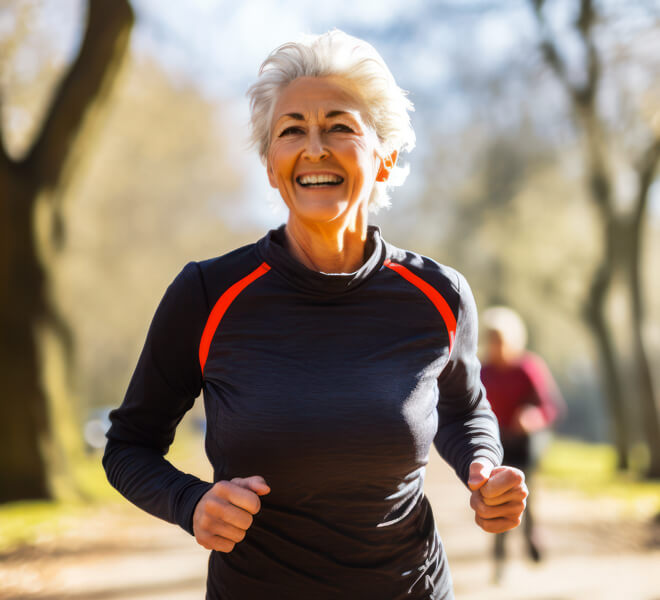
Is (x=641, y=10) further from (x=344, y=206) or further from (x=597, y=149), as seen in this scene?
(x=344, y=206)

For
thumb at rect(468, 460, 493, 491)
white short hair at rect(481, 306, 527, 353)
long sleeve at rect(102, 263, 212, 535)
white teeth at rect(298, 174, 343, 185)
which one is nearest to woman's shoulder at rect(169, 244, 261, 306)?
long sleeve at rect(102, 263, 212, 535)

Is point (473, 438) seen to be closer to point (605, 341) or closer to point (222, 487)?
point (222, 487)

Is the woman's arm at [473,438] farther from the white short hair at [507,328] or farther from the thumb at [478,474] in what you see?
the white short hair at [507,328]

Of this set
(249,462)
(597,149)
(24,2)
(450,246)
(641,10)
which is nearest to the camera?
(249,462)

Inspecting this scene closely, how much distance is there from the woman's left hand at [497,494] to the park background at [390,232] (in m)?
0.99

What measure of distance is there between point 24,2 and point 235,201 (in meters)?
11.6

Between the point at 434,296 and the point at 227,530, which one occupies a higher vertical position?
the point at 434,296

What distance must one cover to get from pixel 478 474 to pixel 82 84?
9.47 m

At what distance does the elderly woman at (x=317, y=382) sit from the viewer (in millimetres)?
1956

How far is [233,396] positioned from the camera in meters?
2.01

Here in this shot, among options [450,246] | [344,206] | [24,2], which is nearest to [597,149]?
[450,246]

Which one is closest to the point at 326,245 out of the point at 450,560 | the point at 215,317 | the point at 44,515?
the point at 215,317

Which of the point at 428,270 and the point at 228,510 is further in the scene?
the point at 428,270

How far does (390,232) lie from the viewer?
22406 mm
